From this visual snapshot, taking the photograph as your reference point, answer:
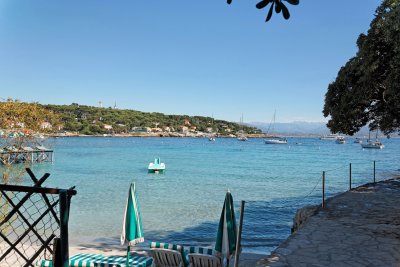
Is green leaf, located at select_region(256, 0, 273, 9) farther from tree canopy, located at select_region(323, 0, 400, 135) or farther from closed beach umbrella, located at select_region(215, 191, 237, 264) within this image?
tree canopy, located at select_region(323, 0, 400, 135)

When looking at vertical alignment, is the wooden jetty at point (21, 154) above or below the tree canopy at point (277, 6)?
below

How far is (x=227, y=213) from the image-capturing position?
6.89 metres

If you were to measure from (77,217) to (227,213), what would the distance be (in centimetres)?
1292

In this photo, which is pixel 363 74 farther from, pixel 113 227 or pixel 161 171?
pixel 161 171

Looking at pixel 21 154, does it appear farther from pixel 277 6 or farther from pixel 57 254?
pixel 277 6

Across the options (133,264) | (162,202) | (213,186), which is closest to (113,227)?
(162,202)

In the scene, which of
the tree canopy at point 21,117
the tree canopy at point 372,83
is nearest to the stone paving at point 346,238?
the tree canopy at point 372,83

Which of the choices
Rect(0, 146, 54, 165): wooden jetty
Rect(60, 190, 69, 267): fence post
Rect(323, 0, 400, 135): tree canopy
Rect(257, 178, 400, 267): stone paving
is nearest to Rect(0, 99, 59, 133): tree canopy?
Rect(0, 146, 54, 165): wooden jetty

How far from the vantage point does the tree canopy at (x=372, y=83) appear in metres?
11.4

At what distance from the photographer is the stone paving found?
23.0 ft

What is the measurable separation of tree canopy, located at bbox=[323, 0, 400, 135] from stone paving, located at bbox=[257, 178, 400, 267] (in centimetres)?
385

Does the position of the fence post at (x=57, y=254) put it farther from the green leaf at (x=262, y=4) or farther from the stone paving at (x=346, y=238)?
the stone paving at (x=346, y=238)

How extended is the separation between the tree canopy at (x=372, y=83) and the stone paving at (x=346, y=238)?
151 inches

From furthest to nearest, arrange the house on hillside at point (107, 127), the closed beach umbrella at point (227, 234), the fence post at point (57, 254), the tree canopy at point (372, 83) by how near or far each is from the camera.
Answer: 1. the house on hillside at point (107, 127)
2. the tree canopy at point (372, 83)
3. the closed beach umbrella at point (227, 234)
4. the fence post at point (57, 254)
